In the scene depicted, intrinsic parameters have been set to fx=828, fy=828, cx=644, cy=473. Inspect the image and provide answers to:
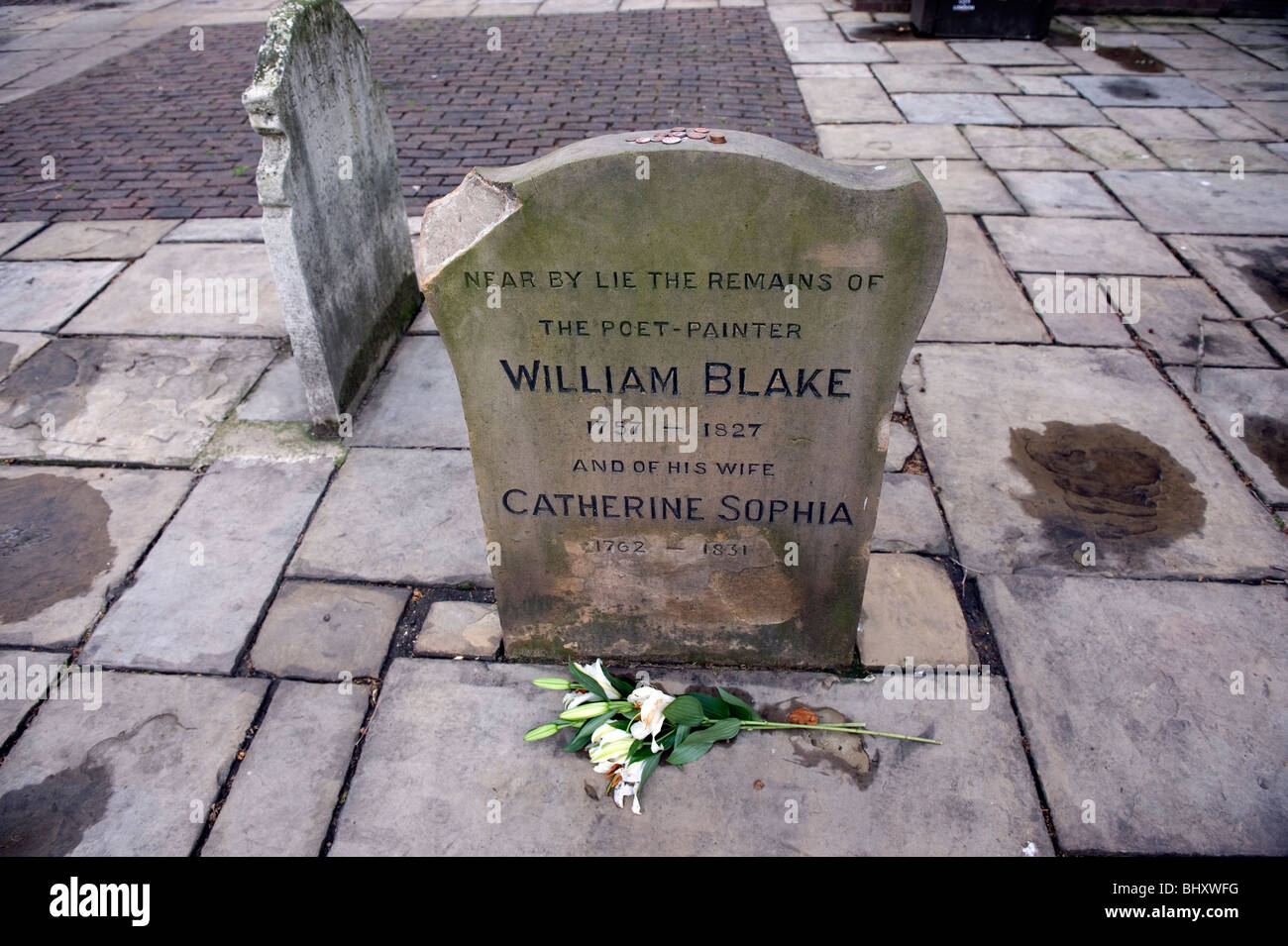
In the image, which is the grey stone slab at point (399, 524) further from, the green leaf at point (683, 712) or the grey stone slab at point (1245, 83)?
the grey stone slab at point (1245, 83)

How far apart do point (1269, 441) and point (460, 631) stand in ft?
11.7

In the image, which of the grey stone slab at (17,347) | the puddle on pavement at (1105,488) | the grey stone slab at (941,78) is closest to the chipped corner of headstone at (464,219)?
the puddle on pavement at (1105,488)

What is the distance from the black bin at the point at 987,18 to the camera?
8.65m

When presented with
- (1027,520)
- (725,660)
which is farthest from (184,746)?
(1027,520)

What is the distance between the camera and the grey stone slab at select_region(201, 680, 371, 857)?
2.31 metres

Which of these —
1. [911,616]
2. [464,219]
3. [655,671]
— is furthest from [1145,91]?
[464,219]

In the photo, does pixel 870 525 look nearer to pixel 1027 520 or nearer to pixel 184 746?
pixel 1027 520

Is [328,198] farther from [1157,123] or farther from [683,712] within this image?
[1157,123]

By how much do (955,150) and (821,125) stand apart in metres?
1.08

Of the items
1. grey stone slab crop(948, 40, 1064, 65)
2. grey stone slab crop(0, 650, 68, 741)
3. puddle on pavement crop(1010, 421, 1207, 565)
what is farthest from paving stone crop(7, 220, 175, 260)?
grey stone slab crop(948, 40, 1064, 65)

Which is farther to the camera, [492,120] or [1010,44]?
[1010,44]

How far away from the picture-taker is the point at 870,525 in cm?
246

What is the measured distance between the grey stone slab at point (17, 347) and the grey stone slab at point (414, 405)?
1935mm

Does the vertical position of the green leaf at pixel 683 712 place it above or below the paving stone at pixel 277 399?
below
